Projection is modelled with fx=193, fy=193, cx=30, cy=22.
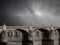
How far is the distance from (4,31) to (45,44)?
1124cm

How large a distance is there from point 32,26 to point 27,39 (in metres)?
3.48

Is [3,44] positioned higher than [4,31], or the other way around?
[4,31]

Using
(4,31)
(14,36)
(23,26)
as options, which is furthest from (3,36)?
(14,36)

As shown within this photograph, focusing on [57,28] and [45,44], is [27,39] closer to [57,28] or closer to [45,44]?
[45,44]

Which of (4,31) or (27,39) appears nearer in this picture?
(4,31)

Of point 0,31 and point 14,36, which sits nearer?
point 0,31

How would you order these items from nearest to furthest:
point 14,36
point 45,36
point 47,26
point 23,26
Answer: point 23,26, point 47,26, point 45,36, point 14,36

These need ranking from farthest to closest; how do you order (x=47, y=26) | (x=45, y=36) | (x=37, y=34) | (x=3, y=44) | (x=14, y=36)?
(x=37, y=34) < (x=14, y=36) < (x=45, y=36) < (x=47, y=26) < (x=3, y=44)

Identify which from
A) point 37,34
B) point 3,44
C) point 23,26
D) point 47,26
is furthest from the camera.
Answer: point 37,34

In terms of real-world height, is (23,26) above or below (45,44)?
above

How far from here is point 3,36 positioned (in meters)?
42.7

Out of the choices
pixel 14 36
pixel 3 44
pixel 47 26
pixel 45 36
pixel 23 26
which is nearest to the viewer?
pixel 3 44

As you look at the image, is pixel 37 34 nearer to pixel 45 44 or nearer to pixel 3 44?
pixel 45 44

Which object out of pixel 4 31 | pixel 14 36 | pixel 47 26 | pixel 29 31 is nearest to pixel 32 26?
pixel 29 31
